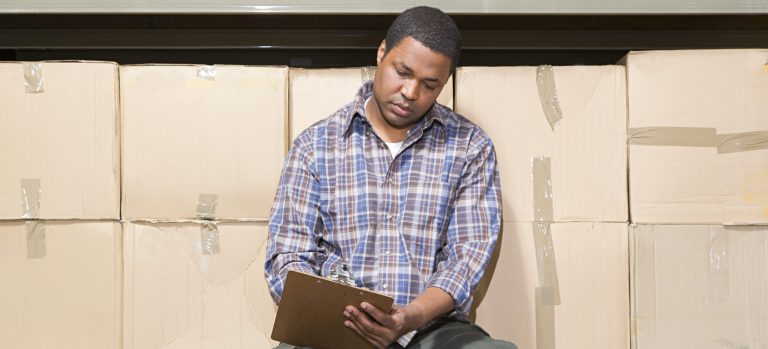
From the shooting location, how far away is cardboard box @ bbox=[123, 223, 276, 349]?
1433 millimetres

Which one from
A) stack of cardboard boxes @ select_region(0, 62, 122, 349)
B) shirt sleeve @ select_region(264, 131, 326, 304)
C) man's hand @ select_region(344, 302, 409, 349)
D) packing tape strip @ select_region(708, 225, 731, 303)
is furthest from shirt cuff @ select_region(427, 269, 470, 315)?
stack of cardboard boxes @ select_region(0, 62, 122, 349)

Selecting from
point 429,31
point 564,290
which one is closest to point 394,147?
point 429,31

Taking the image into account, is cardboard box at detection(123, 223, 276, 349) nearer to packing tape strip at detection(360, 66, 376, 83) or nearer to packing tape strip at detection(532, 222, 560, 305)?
packing tape strip at detection(360, 66, 376, 83)

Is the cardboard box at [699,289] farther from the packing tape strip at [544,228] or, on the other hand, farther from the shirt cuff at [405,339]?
the shirt cuff at [405,339]

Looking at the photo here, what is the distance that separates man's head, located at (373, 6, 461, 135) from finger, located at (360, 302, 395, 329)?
0.37 m

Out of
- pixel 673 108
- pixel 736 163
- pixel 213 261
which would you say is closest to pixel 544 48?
pixel 673 108

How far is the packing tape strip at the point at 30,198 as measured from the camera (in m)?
1.42

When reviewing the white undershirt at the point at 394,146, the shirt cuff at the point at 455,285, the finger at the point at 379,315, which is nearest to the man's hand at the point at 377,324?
the finger at the point at 379,315

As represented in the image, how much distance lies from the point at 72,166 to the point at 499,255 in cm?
84

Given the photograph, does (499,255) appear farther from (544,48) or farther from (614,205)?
(544,48)

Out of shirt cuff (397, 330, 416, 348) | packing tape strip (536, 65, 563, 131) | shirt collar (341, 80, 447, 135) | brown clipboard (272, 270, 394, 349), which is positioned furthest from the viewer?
packing tape strip (536, 65, 563, 131)

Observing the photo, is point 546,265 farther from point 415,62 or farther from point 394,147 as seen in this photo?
point 415,62

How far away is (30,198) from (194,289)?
0.35m

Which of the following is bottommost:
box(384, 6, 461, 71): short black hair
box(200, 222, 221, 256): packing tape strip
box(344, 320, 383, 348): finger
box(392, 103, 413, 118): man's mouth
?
box(344, 320, 383, 348): finger
